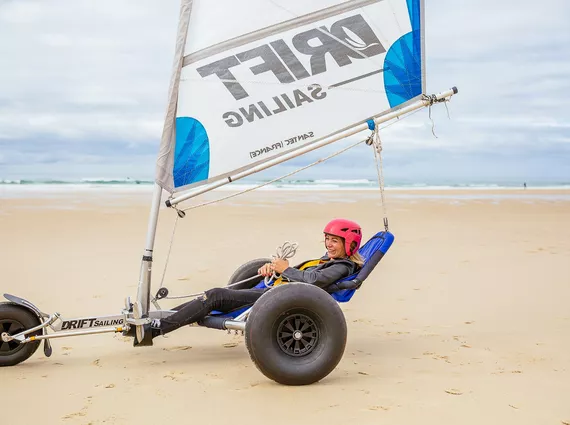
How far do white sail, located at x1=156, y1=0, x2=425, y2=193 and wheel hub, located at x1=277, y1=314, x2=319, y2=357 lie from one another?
1330 mm

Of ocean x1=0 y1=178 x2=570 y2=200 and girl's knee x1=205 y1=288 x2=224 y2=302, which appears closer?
girl's knee x1=205 y1=288 x2=224 y2=302

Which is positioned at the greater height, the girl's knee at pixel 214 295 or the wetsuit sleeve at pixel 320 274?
the wetsuit sleeve at pixel 320 274

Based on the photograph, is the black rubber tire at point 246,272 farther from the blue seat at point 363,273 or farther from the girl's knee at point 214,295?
the blue seat at point 363,273

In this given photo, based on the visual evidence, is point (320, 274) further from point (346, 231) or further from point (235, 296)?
point (235, 296)

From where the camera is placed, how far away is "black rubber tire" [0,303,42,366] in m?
A: 5.16

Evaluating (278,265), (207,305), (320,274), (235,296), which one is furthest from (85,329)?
(320,274)

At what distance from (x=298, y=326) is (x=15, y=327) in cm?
204

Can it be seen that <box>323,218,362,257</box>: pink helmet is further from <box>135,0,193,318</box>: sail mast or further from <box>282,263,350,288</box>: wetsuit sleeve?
<box>135,0,193,318</box>: sail mast

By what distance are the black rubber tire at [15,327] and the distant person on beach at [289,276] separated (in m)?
0.85

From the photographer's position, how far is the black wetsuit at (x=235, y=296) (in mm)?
5246

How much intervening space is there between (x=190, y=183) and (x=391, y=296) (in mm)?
3494

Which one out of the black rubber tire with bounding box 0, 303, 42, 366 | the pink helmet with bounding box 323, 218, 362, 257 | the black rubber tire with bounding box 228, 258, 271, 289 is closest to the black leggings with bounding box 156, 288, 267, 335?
the pink helmet with bounding box 323, 218, 362, 257

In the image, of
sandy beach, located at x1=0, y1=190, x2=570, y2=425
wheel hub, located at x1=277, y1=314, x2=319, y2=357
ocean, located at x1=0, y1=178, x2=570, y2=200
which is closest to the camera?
sandy beach, located at x1=0, y1=190, x2=570, y2=425

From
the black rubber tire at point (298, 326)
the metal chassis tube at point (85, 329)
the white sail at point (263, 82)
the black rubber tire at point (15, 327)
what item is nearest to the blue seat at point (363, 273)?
the black rubber tire at point (298, 326)
